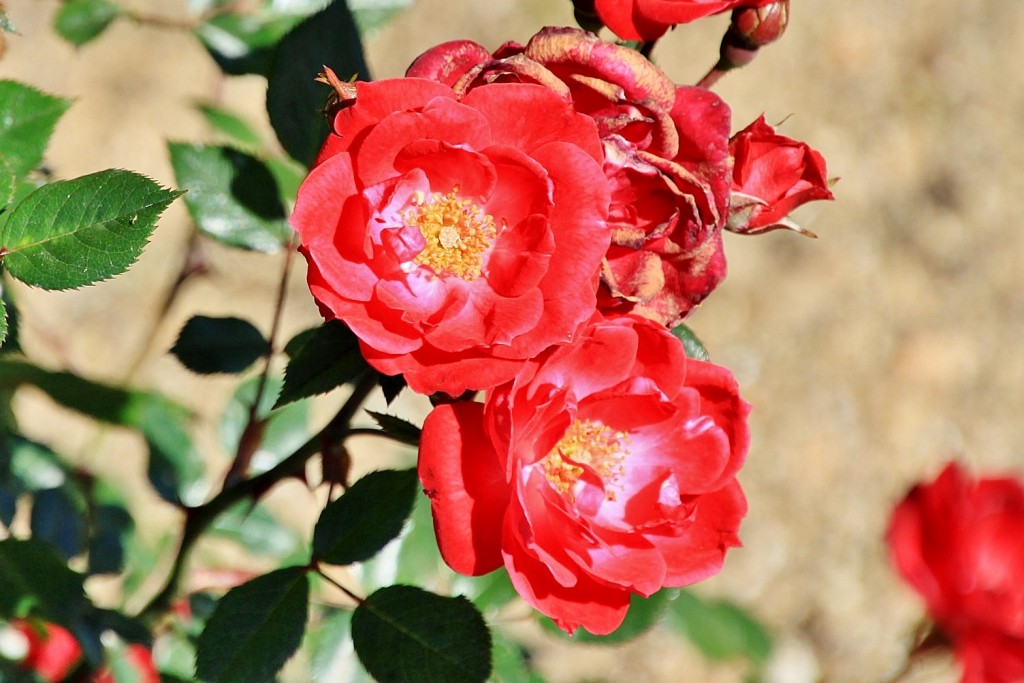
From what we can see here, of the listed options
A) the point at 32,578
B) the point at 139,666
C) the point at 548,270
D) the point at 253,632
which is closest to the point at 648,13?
the point at 548,270

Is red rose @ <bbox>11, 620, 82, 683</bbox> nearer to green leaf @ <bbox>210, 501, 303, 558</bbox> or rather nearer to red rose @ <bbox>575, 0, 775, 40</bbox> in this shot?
green leaf @ <bbox>210, 501, 303, 558</bbox>

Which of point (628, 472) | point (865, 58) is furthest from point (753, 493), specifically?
point (628, 472)

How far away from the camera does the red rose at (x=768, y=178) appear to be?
81cm

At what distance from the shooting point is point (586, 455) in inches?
37.5

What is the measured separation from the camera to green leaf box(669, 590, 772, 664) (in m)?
2.01

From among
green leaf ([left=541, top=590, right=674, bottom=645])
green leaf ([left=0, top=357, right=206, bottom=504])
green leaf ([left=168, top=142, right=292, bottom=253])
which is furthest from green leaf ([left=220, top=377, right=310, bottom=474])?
green leaf ([left=541, top=590, right=674, bottom=645])

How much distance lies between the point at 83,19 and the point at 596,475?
93 cm

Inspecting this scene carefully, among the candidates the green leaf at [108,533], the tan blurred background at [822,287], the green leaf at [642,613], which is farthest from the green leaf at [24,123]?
the tan blurred background at [822,287]

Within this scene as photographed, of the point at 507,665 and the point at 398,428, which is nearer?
the point at 398,428

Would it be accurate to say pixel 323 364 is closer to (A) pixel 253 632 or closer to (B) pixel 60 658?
(A) pixel 253 632

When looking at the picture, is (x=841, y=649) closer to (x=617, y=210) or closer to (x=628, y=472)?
(x=628, y=472)

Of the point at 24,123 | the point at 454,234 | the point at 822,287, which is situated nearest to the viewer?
the point at 454,234

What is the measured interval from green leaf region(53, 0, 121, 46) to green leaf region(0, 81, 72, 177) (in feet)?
1.29

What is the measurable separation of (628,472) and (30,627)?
2.54 ft
